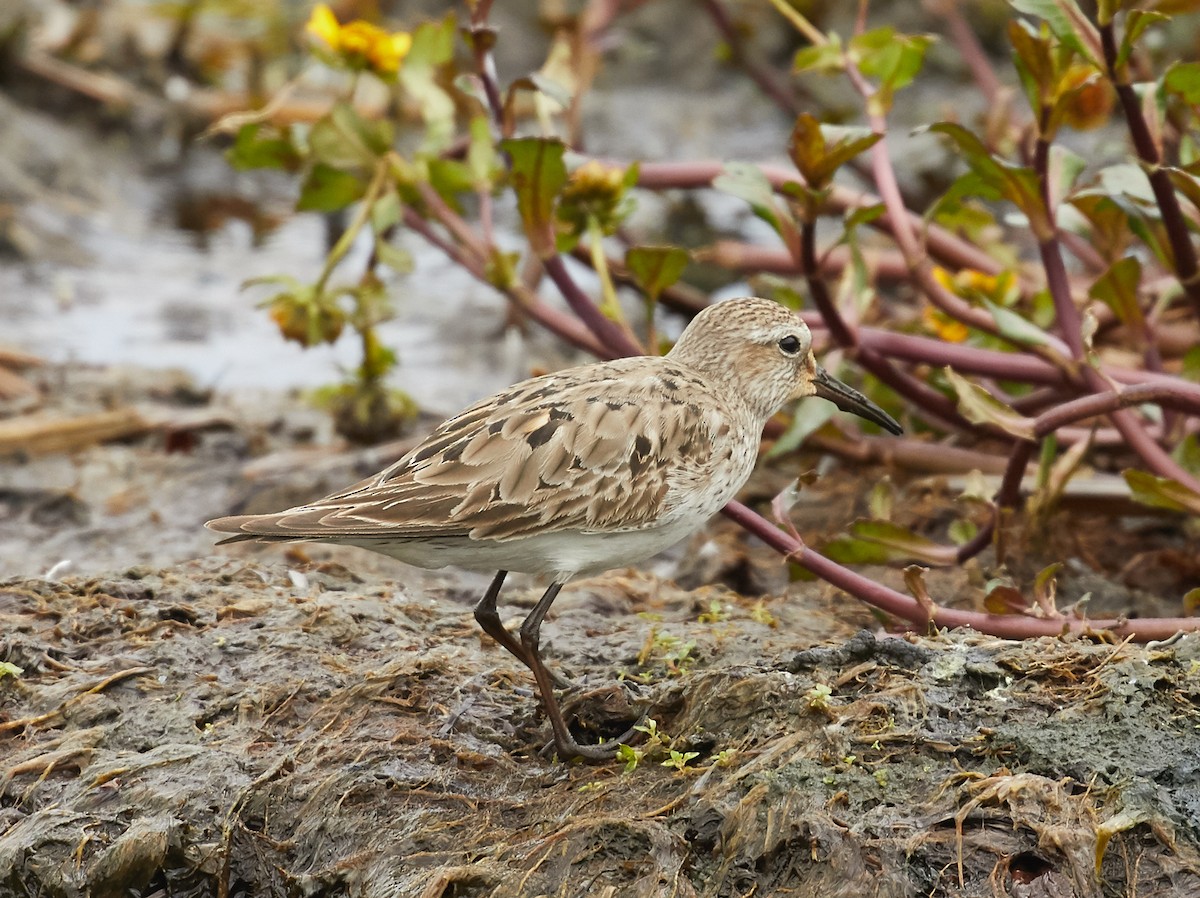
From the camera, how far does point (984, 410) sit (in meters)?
4.71

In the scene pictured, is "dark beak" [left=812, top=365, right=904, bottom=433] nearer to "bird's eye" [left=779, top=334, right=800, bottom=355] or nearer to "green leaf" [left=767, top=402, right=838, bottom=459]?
"bird's eye" [left=779, top=334, right=800, bottom=355]

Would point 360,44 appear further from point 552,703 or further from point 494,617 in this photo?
point 552,703

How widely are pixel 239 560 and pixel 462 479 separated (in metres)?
1.49

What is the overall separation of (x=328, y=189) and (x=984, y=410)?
2950mm

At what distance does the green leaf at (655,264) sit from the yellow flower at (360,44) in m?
1.58

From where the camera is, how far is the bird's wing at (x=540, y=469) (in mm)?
4000

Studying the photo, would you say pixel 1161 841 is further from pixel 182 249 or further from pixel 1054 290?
pixel 182 249

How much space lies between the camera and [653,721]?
12.8ft

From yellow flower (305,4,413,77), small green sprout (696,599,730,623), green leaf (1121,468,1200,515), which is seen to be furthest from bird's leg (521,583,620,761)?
yellow flower (305,4,413,77)

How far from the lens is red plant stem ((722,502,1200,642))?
429cm

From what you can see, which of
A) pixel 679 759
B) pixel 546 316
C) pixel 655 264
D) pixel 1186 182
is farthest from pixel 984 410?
pixel 546 316

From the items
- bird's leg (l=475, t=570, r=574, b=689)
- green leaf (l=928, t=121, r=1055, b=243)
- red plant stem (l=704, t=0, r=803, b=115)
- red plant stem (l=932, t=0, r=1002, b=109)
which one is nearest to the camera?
bird's leg (l=475, t=570, r=574, b=689)

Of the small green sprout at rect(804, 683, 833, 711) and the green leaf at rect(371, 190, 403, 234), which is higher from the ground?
the green leaf at rect(371, 190, 403, 234)

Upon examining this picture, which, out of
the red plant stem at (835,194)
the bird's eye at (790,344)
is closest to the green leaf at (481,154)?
the red plant stem at (835,194)
